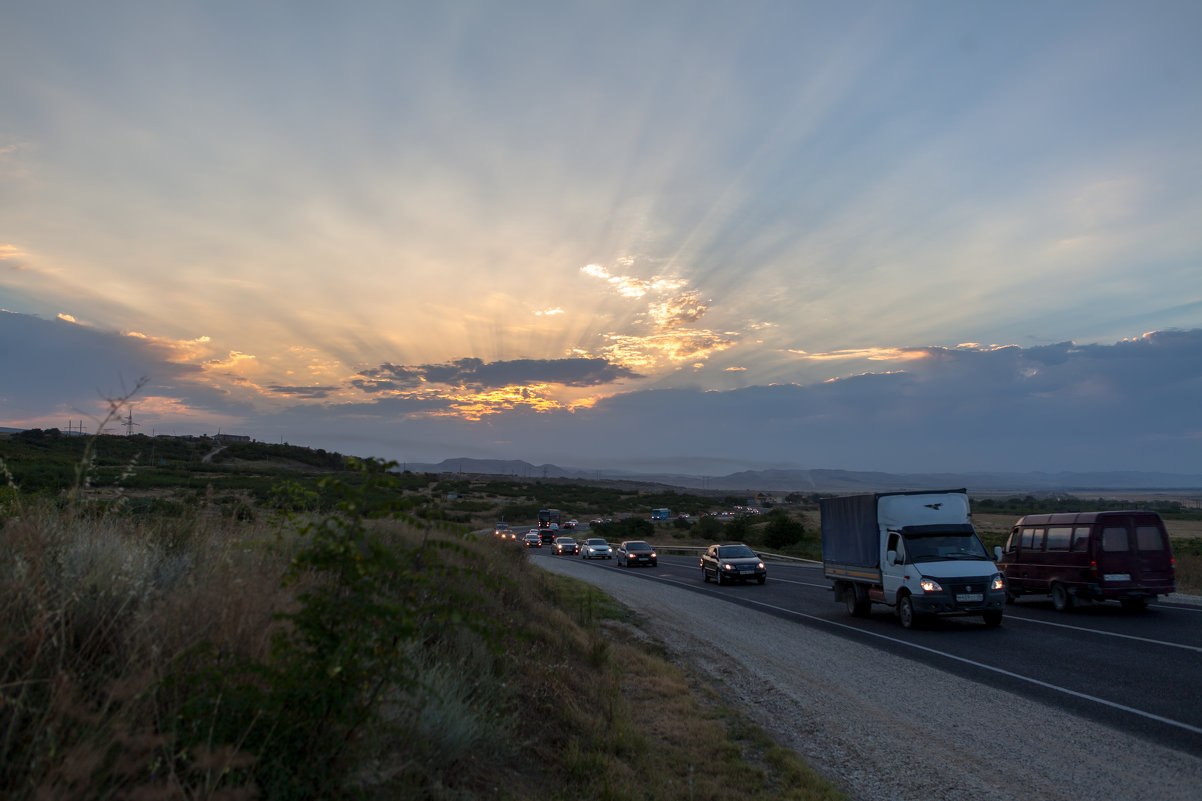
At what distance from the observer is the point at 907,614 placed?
1602 cm

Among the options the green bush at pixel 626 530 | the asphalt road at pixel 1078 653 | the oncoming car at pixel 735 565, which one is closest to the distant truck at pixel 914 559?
the asphalt road at pixel 1078 653

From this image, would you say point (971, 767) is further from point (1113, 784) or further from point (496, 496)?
point (496, 496)

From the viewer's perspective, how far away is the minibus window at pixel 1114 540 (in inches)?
652

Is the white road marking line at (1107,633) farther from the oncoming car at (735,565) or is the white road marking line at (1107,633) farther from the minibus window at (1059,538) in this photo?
the oncoming car at (735,565)

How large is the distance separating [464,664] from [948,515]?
572 inches

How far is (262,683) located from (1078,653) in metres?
13.5

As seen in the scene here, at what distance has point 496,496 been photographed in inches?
4606

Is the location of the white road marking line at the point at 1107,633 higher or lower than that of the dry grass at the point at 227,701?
lower

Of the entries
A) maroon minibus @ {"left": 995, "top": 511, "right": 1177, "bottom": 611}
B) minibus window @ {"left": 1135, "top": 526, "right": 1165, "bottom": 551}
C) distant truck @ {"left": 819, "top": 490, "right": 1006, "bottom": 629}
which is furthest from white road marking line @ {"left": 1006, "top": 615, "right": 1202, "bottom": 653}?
minibus window @ {"left": 1135, "top": 526, "right": 1165, "bottom": 551}

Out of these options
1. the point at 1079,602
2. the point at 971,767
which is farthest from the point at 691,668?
the point at 1079,602

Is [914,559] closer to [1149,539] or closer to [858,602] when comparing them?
[858,602]

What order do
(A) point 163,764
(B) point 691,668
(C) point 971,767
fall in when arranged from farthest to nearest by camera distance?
1. (B) point 691,668
2. (C) point 971,767
3. (A) point 163,764

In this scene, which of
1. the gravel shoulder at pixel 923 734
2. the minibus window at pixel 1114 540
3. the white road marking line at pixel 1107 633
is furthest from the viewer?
the minibus window at pixel 1114 540

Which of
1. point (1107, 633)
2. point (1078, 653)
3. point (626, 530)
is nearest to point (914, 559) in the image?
point (1107, 633)
